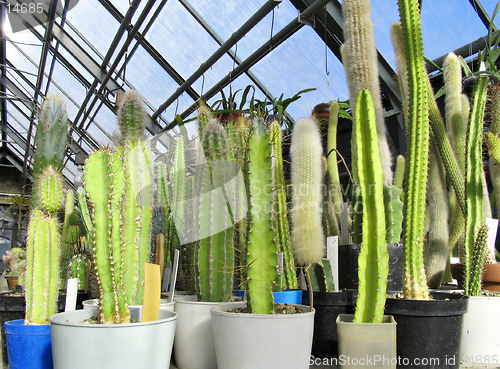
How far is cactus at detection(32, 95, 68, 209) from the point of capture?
1.33 meters

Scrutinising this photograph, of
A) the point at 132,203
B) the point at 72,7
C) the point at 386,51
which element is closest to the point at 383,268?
the point at 132,203

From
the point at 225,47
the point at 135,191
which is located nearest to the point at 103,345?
the point at 135,191

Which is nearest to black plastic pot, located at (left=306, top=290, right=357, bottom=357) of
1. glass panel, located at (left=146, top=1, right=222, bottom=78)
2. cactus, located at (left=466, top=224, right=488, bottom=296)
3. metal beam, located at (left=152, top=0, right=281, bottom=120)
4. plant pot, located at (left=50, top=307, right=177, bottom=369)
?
cactus, located at (left=466, top=224, right=488, bottom=296)

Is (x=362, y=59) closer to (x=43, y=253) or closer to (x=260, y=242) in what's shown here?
(x=260, y=242)

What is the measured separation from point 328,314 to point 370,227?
1.04 ft

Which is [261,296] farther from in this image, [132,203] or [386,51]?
[386,51]

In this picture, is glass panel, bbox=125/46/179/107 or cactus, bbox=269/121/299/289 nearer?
cactus, bbox=269/121/299/289

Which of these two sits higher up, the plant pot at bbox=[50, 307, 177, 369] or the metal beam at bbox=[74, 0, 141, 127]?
the metal beam at bbox=[74, 0, 141, 127]

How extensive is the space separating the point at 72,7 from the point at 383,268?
6244 millimetres

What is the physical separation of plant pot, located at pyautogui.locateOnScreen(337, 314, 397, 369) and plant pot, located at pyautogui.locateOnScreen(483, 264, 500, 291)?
2.49 feet

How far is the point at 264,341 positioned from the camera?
0.78 metres

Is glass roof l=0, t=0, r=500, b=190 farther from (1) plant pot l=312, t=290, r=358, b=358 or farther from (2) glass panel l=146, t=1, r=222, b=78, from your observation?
(1) plant pot l=312, t=290, r=358, b=358

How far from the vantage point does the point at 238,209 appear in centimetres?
122

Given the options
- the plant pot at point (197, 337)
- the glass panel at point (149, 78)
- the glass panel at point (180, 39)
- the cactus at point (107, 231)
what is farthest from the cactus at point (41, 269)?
the glass panel at point (149, 78)
